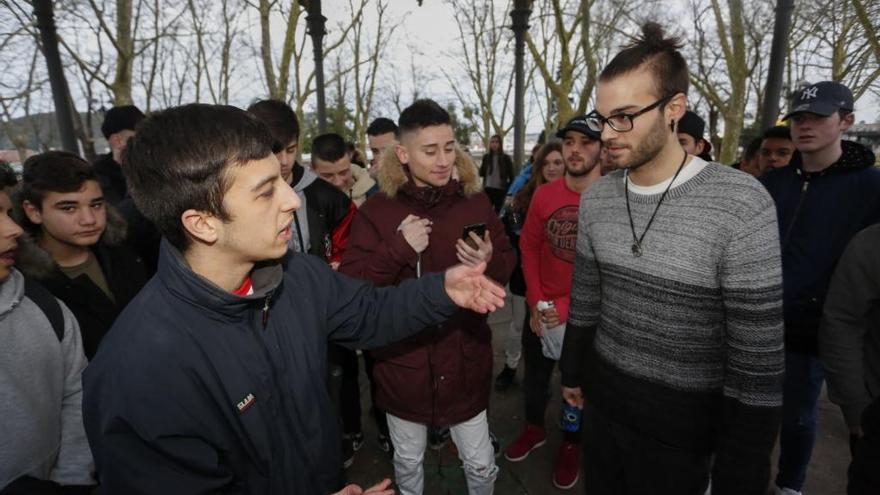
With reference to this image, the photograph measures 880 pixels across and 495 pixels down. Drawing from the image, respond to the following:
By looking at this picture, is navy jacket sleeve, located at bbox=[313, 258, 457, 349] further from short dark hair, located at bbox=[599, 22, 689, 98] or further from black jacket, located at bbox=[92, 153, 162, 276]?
black jacket, located at bbox=[92, 153, 162, 276]

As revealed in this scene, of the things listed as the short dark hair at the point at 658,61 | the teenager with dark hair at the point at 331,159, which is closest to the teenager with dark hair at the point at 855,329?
the short dark hair at the point at 658,61

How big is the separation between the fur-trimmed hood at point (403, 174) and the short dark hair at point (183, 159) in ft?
4.18

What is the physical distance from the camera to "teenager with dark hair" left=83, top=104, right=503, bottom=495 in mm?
1164

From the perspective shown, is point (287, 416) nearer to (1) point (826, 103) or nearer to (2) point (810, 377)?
(2) point (810, 377)

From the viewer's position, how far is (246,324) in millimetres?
1384

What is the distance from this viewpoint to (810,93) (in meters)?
2.62

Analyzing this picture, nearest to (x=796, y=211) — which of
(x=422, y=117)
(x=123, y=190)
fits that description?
(x=422, y=117)

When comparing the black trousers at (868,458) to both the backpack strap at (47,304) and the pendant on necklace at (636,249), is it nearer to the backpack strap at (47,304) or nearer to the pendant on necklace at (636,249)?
the pendant on necklace at (636,249)

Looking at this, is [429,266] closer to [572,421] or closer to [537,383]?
[537,383]

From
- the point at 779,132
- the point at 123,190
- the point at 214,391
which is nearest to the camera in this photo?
the point at 214,391

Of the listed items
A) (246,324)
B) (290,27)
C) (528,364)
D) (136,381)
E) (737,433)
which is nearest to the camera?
(136,381)

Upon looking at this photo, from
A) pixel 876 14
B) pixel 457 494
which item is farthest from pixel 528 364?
pixel 876 14

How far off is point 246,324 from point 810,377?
2.97 meters

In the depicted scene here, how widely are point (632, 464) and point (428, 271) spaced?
1.34 m
